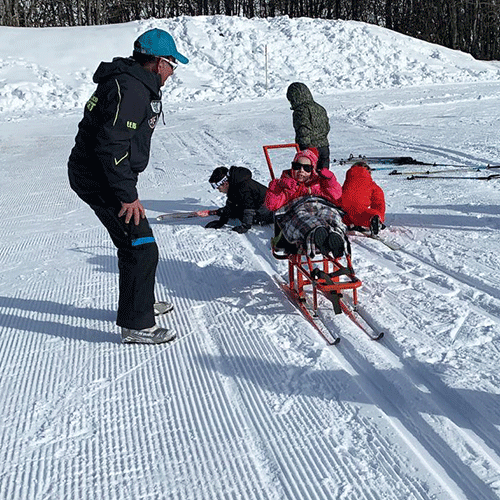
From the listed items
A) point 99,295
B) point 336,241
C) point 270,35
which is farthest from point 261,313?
point 270,35

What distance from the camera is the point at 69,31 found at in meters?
22.2

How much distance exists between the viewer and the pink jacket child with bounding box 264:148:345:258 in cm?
368

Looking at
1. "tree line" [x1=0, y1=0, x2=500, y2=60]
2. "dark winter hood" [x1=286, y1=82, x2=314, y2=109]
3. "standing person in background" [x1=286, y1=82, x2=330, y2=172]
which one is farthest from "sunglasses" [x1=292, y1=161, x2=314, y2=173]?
"tree line" [x1=0, y1=0, x2=500, y2=60]

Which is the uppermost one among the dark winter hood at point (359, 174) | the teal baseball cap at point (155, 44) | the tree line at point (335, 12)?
the tree line at point (335, 12)

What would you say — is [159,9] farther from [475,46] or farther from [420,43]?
[420,43]

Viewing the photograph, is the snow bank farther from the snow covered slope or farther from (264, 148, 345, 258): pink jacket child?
(264, 148, 345, 258): pink jacket child

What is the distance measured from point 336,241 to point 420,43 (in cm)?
2161

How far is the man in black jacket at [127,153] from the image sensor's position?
302cm

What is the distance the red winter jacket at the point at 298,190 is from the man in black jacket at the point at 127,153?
1104 millimetres

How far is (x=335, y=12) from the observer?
39.8 metres

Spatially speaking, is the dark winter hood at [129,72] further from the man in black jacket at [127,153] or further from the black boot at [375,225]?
the black boot at [375,225]

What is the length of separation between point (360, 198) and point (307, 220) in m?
1.77

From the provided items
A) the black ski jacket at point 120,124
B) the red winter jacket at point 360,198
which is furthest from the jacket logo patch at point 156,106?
the red winter jacket at point 360,198

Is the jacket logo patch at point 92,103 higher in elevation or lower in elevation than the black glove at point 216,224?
higher
